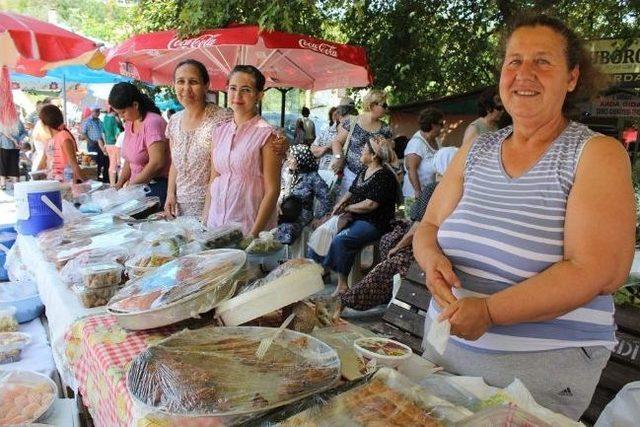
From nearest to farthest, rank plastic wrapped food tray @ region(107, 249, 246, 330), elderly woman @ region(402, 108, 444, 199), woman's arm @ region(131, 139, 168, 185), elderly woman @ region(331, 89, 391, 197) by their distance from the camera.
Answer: plastic wrapped food tray @ region(107, 249, 246, 330) < woman's arm @ region(131, 139, 168, 185) < elderly woman @ region(331, 89, 391, 197) < elderly woman @ region(402, 108, 444, 199)

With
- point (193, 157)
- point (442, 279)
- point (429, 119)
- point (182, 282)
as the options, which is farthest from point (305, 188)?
point (442, 279)

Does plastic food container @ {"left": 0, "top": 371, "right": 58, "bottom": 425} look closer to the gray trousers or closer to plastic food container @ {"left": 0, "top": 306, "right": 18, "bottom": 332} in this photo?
plastic food container @ {"left": 0, "top": 306, "right": 18, "bottom": 332}

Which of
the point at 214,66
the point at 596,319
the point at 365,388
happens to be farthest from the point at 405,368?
the point at 214,66

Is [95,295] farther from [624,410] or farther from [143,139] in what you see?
[143,139]

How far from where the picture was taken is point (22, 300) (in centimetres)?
246

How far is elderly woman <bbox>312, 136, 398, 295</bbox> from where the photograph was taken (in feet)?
14.8

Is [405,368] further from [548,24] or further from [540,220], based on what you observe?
[548,24]

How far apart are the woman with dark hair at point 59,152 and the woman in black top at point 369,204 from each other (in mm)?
2909

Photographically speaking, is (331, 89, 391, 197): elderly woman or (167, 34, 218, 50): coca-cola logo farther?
(331, 89, 391, 197): elderly woman

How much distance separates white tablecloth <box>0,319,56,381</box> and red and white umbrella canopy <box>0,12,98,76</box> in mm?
3413

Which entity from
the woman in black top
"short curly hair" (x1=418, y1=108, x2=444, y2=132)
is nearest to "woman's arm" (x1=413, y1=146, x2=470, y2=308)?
the woman in black top

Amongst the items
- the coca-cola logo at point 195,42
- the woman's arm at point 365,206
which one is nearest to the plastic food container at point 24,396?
the woman's arm at point 365,206

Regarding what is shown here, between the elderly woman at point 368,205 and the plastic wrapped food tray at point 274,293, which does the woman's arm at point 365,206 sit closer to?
the elderly woman at point 368,205

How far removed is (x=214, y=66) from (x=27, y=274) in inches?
214
